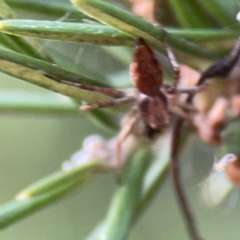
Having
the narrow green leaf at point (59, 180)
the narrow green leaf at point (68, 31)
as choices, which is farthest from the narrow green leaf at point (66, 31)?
the narrow green leaf at point (59, 180)

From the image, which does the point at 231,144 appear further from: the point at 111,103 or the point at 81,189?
the point at 81,189

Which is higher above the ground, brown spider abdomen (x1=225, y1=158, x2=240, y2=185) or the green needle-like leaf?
the green needle-like leaf

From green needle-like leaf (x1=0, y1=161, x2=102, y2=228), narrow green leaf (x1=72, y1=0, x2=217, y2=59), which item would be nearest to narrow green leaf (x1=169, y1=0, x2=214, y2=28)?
narrow green leaf (x1=72, y1=0, x2=217, y2=59)

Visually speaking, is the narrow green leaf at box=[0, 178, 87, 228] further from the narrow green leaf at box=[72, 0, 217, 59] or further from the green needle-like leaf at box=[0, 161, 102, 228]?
the narrow green leaf at box=[72, 0, 217, 59]

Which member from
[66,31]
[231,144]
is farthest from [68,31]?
[231,144]

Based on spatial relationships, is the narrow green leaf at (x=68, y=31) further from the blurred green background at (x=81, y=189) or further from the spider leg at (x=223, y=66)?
the blurred green background at (x=81, y=189)

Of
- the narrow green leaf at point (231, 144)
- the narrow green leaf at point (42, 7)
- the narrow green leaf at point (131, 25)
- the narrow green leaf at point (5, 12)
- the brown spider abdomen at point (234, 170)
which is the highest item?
the narrow green leaf at point (42, 7)

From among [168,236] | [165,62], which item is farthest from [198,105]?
[168,236]

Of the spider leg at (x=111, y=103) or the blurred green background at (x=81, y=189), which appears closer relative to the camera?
the spider leg at (x=111, y=103)

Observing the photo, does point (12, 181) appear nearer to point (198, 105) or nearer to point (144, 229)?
point (144, 229)
